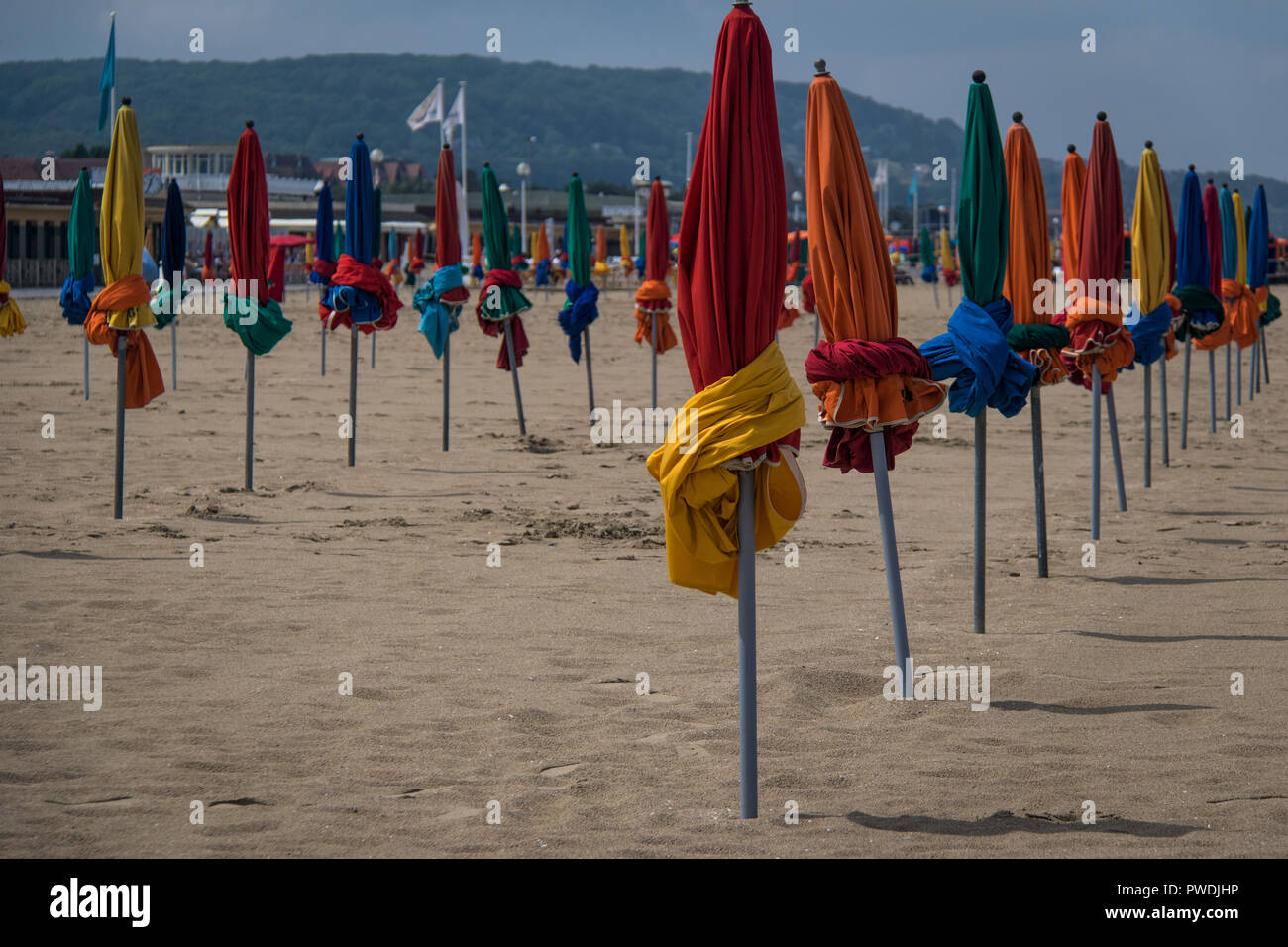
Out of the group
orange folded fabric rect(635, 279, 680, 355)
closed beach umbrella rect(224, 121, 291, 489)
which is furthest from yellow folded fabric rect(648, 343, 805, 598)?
orange folded fabric rect(635, 279, 680, 355)

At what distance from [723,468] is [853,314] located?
68.8 inches

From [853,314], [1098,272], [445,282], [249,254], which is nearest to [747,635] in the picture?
[853,314]

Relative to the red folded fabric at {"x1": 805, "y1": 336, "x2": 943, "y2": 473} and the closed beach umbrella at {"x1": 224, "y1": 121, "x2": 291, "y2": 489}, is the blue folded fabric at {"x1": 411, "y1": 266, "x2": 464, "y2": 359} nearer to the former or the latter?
the closed beach umbrella at {"x1": 224, "y1": 121, "x2": 291, "y2": 489}

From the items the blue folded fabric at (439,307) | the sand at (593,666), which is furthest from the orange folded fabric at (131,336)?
the blue folded fabric at (439,307)

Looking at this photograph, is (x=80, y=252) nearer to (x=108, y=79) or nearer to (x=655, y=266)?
(x=108, y=79)

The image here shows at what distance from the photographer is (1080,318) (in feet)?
28.1

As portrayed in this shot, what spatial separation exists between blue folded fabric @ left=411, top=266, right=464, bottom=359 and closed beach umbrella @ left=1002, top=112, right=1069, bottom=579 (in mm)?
7649

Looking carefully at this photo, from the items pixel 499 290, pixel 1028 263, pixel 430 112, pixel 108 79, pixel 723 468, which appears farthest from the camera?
pixel 430 112

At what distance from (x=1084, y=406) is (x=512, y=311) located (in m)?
8.85

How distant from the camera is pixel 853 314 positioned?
561 cm

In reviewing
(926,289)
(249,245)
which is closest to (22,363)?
(249,245)

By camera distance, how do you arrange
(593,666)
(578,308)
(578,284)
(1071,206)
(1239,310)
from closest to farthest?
(593,666) → (1071,206) → (1239,310) → (578,308) → (578,284)

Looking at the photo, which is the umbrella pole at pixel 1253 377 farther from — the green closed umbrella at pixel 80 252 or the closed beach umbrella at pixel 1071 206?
the green closed umbrella at pixel 80 252
